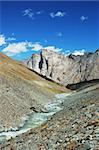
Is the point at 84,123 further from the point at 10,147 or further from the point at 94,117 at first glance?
the point at 10,147

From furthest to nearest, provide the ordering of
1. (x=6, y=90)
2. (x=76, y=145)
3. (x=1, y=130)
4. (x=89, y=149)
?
(x=6, y=90)
(x=1, y=130)
(x=76, y=145)
(x=89, y=149)

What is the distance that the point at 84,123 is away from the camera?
27.4m

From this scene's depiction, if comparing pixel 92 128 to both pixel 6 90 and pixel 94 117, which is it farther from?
pixel 6 90

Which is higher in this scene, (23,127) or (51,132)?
(51,132)

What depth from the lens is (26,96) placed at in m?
65.8

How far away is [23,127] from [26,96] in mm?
24007

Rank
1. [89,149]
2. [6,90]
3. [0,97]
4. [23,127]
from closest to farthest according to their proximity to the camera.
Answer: [89,149] < [23,127] < [0,97] < [6,90]

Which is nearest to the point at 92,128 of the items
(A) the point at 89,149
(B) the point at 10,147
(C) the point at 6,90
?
(A) the point at 89,149

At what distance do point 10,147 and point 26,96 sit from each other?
3881cm

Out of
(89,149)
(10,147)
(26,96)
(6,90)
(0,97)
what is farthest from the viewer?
(26,96)

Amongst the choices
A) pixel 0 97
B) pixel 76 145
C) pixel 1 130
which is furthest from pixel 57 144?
pixel 0 97

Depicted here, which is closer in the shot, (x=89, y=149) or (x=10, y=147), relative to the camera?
(x=89, y=149)

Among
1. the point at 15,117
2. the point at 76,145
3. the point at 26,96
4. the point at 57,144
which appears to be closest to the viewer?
the point at 76,145

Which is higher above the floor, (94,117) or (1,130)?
(94,117)
